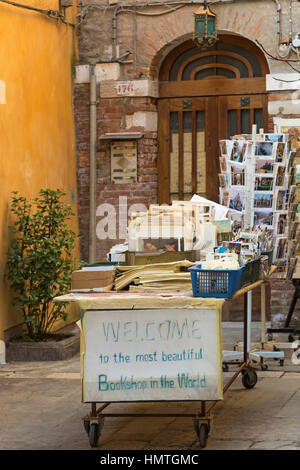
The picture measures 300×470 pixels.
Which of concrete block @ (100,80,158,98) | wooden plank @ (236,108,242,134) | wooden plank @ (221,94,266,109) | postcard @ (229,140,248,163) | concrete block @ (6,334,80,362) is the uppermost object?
concrete block @ (100,80,158,98)

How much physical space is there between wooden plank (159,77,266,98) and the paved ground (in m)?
3.83

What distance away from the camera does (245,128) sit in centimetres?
1009

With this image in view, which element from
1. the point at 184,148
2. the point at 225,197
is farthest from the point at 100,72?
the point at 225,197

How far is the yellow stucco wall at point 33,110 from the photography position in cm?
820

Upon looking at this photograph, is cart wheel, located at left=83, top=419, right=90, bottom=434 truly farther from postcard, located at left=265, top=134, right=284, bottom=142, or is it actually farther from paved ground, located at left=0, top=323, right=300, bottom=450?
postcard, located at left=265, top=134, right=284, bottom=142

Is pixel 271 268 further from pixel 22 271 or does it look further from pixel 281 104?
pixel 281 104

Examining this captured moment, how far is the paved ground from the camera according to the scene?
16.6 feet

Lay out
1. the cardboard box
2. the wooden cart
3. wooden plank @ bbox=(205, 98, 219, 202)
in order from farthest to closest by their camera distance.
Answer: wooden plank @ bbox=(205, 98, 219, 202) < the cardboard box < the wooden cart

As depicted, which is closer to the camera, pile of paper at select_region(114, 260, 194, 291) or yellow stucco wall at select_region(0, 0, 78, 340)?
pile of paper at select_region(114, 260, 194, 291)

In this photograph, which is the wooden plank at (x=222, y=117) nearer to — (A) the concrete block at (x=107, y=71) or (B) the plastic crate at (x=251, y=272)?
(A) the concrete block at (x=107, y=71)

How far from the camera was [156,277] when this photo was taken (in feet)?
17.4

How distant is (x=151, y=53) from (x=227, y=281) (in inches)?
222

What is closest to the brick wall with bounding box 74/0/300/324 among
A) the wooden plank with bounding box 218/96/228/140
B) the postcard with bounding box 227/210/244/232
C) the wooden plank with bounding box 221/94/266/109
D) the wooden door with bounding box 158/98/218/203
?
the wooden door with bounding box 158/98/218/203

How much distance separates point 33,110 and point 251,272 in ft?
13.4
